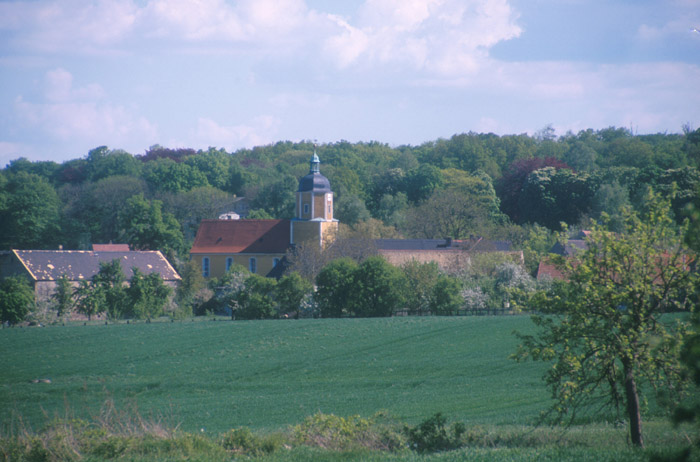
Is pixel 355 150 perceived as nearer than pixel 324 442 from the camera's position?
No

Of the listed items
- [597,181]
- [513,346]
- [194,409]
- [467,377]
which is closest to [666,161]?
[597,181]

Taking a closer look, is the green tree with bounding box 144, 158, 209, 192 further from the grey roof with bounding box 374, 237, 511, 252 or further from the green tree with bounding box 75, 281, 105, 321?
the green tree with bounding box 75, 281, 105, 321

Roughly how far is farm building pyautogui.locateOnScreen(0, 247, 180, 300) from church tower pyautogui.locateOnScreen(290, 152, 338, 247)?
45.2ft

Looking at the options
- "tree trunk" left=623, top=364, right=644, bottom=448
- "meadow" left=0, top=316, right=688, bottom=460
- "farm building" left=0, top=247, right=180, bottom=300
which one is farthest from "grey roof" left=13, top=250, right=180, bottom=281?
"tree trunk" left=623, top=364, right=644, bottom=448

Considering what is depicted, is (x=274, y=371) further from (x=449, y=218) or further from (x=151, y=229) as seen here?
(x=151, y=229)

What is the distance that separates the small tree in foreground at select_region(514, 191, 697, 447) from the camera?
12016 mm

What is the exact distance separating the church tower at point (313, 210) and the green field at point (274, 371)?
80.8 ft

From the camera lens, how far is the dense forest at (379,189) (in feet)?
248

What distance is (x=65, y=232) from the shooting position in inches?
3482

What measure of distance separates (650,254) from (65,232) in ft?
284

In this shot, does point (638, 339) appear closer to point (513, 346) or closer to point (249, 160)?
point (513, 346)

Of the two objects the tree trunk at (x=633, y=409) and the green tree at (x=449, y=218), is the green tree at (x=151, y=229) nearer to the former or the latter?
the green tree at (x=449, y=218)

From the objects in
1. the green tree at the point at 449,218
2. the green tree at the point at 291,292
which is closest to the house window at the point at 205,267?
the green tree at the point at 449,218

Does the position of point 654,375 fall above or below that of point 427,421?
above
